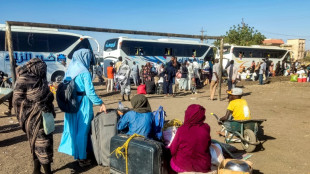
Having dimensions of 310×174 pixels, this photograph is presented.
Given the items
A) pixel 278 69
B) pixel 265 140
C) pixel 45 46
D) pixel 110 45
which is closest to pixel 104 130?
pixel 265 140

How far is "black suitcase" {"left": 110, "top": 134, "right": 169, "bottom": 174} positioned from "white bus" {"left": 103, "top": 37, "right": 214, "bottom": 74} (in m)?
15.8

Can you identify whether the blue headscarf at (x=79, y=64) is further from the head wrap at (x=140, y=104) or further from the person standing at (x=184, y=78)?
the person standing at (x=184, y=78)

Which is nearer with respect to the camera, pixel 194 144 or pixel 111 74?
pixel 194 144

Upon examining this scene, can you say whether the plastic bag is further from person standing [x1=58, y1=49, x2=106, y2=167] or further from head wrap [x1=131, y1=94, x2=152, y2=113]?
person standing [x1=58, y1=49, x2=106, y2=167]

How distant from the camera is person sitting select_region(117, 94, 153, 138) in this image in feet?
12.0

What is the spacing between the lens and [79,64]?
3.91 m

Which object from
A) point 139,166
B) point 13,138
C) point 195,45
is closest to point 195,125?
point 139,166

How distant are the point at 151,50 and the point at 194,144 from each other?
61.7 ft

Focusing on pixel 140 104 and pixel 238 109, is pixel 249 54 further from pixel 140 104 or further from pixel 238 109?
pixel 140 104

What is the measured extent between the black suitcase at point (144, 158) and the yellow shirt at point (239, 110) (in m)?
2.31

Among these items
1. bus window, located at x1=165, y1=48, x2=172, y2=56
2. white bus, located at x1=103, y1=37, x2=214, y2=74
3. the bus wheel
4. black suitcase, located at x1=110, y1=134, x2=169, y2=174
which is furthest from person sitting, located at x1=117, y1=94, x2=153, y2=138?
bus window, located at x1=165, y1=48, x2=172, y2=56

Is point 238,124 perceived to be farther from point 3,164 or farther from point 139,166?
point 3,164

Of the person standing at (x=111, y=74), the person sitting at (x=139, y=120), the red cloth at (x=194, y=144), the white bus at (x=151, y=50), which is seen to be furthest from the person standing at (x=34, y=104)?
the white bus at (x=151, y=50)

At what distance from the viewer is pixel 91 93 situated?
3742 millimetres
